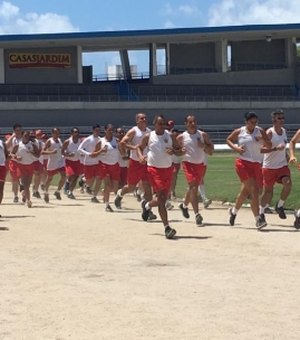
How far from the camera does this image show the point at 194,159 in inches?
582

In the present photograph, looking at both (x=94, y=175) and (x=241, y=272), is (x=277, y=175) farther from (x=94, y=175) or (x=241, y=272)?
(x=94, y=175)

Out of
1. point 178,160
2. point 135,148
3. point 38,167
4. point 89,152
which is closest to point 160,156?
point 135,148

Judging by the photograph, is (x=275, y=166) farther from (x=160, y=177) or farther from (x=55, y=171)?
(x=55, y=171)

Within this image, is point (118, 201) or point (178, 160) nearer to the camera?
point (118, 201)

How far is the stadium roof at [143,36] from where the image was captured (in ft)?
204

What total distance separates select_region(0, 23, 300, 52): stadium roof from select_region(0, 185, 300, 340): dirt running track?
49.2m

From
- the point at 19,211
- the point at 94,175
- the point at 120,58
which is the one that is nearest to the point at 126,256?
the point at 19,211

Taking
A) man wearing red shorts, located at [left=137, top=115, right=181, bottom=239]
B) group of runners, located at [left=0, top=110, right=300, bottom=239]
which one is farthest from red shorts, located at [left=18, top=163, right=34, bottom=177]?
man wearing red shorts, located at [left=137, top=115, right=181, bottom=239]

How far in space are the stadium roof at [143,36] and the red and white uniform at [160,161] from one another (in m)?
50.2

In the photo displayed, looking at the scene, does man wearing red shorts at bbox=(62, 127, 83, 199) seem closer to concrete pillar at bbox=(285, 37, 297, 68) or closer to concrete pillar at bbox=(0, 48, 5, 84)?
concrete pillar at bbox=(0, 48, 5, 84)

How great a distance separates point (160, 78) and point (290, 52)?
12683mm

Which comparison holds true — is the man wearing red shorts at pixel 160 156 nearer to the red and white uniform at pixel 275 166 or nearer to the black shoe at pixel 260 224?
the black shoe at pixel 260 224

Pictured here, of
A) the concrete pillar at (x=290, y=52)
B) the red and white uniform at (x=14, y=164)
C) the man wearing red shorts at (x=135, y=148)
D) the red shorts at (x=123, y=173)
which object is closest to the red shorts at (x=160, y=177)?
the man wearing red shorts at (x=135, y=148)

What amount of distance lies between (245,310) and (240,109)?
2281 inches
